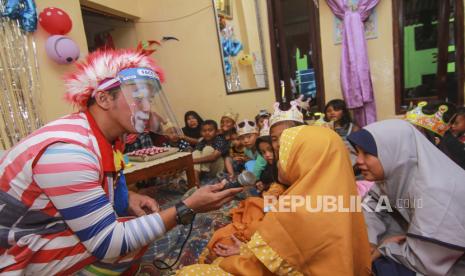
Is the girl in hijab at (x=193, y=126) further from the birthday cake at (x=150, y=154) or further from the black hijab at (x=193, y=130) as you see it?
the birthday cake at (x=150, y=154)

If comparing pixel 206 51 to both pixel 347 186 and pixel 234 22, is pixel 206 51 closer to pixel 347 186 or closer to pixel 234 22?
pixel 234 22

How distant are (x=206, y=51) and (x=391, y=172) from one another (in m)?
3.57

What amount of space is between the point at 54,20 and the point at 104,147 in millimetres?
2691

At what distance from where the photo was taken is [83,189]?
980mm

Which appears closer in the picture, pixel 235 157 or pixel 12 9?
pixel 12 9

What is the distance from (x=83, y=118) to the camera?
1.18 m

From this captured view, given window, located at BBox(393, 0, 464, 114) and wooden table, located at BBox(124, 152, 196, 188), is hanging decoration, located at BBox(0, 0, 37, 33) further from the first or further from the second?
window, located at BBox(393, 0, 464, 114)

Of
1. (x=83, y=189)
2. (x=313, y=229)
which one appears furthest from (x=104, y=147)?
(x=313, y=229)

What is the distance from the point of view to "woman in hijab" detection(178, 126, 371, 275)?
997 millimetres

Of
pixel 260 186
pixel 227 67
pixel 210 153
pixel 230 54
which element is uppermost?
pixel 230 54

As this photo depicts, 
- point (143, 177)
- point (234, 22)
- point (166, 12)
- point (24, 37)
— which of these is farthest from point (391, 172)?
point (166, 12)

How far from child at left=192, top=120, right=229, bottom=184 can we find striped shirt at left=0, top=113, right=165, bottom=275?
2.55m

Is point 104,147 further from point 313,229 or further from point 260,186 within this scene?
point 260,186

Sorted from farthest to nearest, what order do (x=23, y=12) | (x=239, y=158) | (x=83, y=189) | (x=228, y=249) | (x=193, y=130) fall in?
(x=193, y=130) < (x=239, y=158) < (x=23, y=12) < (x=228, y=249) < (x=83, y=189)
